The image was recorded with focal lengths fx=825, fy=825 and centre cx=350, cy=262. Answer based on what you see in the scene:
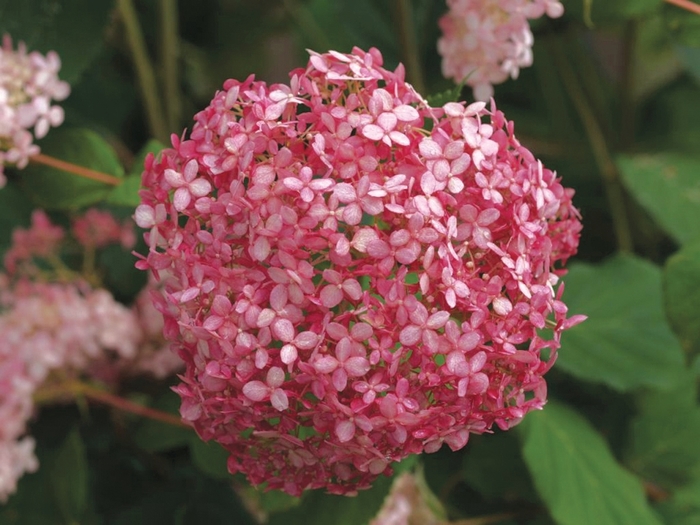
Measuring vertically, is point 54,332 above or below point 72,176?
below

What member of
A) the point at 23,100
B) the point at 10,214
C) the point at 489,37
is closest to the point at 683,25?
the point at 489,37

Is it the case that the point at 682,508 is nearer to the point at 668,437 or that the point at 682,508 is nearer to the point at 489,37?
the point at 668,437

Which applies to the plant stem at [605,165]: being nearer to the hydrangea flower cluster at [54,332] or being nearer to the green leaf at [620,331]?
the green leaf at [620,331]

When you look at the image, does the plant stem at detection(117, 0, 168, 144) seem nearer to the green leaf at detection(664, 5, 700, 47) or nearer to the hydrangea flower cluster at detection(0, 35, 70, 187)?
the hydrangea flower cluster at detection(0, 35, 70, 187)

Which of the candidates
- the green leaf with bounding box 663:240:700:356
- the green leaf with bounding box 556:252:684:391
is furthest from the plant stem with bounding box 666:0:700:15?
the green leaf with bounding box 556:252:684:391

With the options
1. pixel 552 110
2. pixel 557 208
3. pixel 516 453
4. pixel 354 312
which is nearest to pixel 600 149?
pixel 552 110

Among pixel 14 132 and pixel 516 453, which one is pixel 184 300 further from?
pixel 516 453
